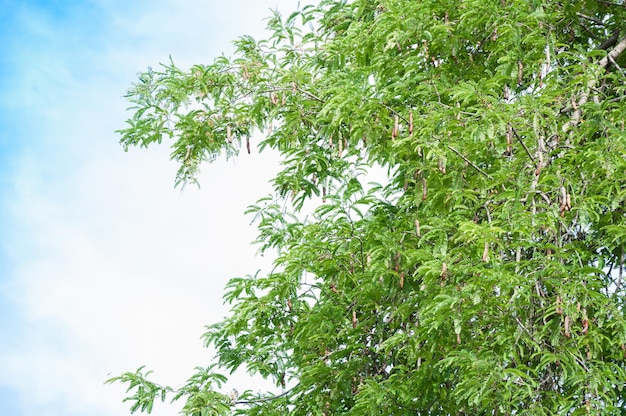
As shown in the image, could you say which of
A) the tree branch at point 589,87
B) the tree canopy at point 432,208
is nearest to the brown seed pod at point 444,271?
the tree canopy at point 432,208

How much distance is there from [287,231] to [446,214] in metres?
1.67

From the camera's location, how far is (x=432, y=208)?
7.07m

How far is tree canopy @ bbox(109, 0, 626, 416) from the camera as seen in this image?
613 centimetres

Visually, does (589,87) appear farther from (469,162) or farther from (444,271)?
(444,271)

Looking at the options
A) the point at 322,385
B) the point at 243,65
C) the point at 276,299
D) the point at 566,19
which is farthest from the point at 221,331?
the point at 566,19

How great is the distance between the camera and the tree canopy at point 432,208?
241 inches

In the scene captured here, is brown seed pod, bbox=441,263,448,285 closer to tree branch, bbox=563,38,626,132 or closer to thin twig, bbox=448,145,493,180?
thin twig, bbox=448,145,493,180

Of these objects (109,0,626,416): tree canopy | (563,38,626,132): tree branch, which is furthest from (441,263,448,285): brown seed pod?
(563,38,626,132): tree branch

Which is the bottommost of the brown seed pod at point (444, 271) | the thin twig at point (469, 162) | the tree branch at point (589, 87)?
the brown seed pod at point (444, 271)

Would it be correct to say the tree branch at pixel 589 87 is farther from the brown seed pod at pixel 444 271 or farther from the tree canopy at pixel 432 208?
the brown seed pod at pixel 444 271

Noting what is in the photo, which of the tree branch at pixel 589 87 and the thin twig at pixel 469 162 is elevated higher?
the tree branch at pixel 589 87

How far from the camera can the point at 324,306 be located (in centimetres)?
753

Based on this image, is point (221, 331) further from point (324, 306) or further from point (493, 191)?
point (493, 191)

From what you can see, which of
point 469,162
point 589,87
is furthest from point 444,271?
point 589,87
